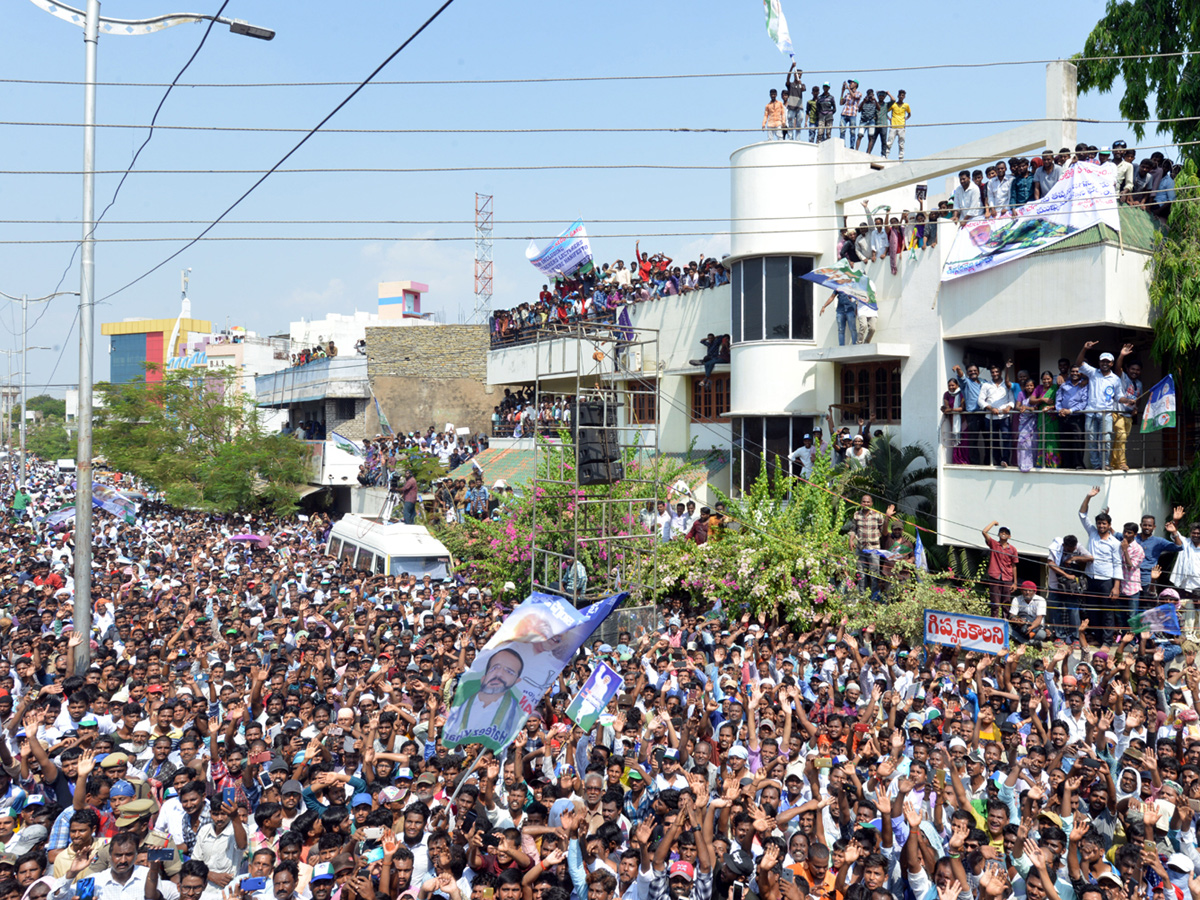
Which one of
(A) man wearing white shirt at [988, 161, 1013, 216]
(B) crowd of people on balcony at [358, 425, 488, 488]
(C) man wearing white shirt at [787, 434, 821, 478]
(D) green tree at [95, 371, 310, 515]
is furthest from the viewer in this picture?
(D) green tree at [95, 371, 310, 515]

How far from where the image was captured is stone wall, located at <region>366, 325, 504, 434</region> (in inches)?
1368

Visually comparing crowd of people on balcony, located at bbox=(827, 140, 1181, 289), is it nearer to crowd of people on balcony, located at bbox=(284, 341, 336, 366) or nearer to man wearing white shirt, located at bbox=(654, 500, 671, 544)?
man wearing white shirt, located at bbox=(654, 500, 671, 544)

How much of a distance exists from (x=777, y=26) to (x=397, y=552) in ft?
37.8

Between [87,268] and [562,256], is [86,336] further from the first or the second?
[562,256]

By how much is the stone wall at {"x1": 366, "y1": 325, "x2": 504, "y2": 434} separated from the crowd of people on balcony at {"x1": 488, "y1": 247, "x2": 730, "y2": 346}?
717 centimetres

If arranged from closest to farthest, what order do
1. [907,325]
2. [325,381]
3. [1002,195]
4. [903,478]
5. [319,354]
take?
[1002,195], [903,478], [907,325], [325,381], [319,354]

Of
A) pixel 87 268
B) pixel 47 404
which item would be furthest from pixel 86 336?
pixel 47 404

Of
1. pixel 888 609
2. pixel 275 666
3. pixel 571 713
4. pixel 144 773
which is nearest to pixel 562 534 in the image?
pixel 888 609

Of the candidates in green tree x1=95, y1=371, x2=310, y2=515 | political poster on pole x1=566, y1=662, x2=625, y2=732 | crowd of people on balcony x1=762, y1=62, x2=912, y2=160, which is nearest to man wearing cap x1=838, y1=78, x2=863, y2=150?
crowd of people on balcony x1=762, y1=62, x2=912, y2=160

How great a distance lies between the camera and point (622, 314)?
77.9 feet

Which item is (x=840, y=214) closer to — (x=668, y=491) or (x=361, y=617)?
(x=668, y=491)

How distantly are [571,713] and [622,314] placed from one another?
16.5 meters

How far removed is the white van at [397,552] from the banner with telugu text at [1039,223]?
983cm

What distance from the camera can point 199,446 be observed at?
107ft
